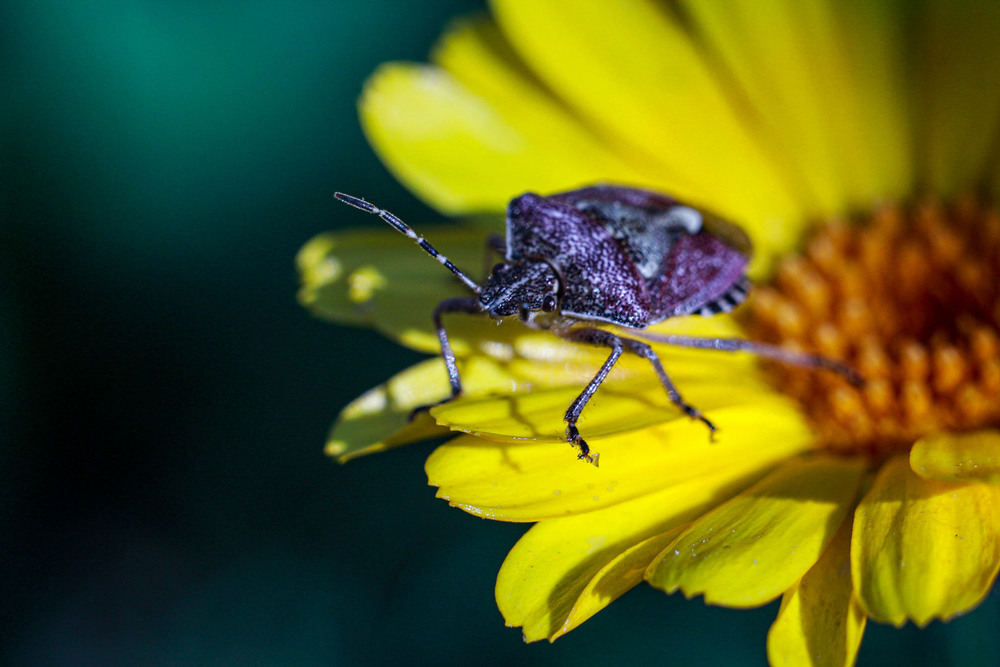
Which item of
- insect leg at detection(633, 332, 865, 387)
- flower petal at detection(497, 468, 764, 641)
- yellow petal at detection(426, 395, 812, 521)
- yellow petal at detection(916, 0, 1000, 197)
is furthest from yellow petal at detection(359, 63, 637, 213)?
flower petal at detection(497, 468, 764, 641)

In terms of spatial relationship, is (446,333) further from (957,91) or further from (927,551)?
(957,91)

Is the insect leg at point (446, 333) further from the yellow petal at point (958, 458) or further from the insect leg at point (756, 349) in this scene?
the yellow petal at point (958, 458)

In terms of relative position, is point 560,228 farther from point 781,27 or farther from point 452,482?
point 781,27

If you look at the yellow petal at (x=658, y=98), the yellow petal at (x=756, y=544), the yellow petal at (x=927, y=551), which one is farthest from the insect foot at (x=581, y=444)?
the yellow petal at (x=658, y=98)

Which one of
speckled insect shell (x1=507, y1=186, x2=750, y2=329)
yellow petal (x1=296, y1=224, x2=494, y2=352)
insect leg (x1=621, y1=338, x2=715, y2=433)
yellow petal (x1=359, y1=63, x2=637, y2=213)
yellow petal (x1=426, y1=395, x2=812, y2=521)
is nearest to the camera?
yellow petal (x1=426, y1=395, x2=812, y2=521)

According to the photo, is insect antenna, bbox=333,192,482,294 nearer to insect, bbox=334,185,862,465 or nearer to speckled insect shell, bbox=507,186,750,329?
insect, bbox=334,185,862,465

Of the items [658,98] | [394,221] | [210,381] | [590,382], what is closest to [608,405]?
[590,382]

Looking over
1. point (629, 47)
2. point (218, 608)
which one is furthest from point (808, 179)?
point (218, 608)
